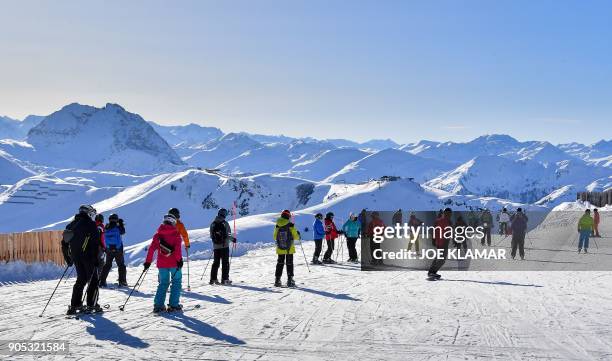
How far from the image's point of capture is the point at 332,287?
47.2 feet

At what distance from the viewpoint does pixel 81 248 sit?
10.2 meters

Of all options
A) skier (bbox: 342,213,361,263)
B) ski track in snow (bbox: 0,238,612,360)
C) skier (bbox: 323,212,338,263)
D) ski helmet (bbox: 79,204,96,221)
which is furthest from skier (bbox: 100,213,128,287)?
skier (bbox: 342,213,361,263)

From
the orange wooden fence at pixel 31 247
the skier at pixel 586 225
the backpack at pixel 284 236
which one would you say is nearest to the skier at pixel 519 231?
the skier at pixel 586 225

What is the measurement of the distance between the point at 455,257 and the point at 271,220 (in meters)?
28.6

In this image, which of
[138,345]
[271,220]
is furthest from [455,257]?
[271,220]

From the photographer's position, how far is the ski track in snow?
7.97 meters

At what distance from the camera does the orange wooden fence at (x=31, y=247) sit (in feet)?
66.0

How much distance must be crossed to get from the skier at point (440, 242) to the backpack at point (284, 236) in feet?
13.3

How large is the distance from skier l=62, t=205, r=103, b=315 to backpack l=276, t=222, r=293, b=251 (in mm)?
4831

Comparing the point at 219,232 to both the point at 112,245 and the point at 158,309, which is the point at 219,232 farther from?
the point at 158,309

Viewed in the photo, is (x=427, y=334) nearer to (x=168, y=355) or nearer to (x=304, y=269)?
(x=168, y=355)

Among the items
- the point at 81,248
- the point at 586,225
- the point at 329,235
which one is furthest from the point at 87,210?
the point at 586,225

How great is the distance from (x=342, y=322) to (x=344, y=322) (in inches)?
1.3

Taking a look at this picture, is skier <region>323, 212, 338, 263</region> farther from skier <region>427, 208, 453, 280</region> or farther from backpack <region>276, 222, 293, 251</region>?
backpack <region>276, 222, 293, 251</region>
